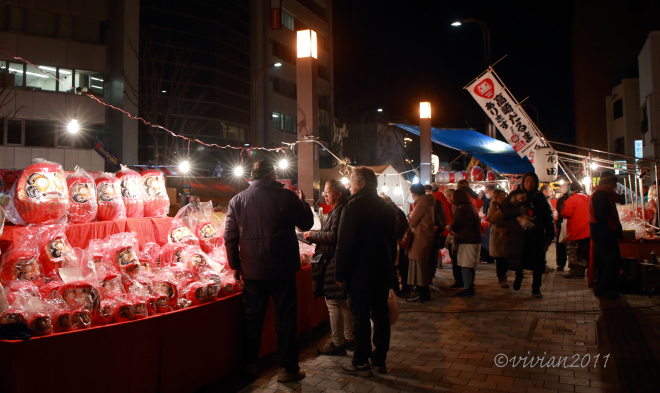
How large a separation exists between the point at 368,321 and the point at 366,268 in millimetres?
550

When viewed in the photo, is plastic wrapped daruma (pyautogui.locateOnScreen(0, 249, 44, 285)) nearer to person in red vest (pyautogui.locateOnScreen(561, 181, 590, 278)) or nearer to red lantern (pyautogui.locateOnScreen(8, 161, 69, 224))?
red lantern (pyautogui.locateOnScreen(8, 161, 69, 224))

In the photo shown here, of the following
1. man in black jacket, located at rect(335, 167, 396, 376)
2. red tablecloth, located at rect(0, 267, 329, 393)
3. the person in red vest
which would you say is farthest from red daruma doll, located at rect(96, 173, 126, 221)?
the person in red vest

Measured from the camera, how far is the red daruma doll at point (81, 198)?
14.8ft

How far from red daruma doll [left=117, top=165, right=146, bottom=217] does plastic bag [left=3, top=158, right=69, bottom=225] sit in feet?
2.64

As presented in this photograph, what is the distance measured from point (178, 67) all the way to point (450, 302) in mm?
26124

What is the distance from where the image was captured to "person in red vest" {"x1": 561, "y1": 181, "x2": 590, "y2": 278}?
9.34m

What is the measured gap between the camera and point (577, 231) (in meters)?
9.47

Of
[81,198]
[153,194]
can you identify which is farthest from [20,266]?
[153,194]

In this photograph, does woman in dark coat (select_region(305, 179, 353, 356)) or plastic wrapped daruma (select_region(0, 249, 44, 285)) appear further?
woman in dark coat (select_region(305, 179, 353, 356))

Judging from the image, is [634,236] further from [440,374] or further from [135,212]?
[135,212]

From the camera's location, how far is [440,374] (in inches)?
172

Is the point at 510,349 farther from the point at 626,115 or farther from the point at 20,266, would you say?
the point at 626,115

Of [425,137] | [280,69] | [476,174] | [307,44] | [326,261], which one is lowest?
[326,261]

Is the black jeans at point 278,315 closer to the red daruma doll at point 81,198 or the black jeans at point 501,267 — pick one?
the red daruma doll at point 81,198
